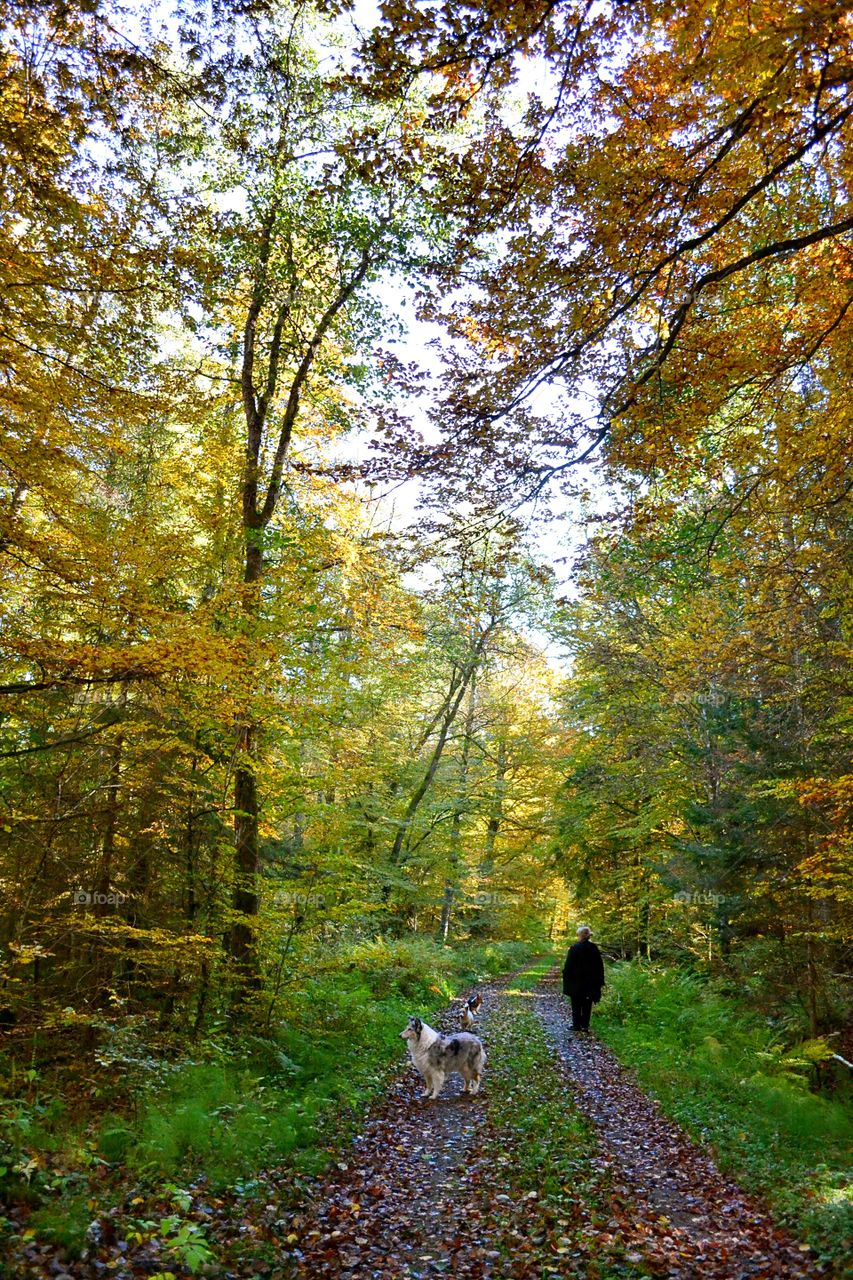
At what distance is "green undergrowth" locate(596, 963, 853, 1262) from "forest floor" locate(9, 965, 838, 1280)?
0.75 ft

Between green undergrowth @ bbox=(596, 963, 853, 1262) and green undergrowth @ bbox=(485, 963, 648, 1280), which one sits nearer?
green undergrowth @ bbox=(485, 963, 648, 1280)

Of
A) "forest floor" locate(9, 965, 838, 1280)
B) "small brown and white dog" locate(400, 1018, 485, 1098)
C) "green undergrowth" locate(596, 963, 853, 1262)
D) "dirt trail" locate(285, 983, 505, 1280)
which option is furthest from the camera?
"small brown and white dog" locate(400, 1018, 485, 1098)

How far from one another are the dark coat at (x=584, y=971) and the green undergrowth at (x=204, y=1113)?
336 cm

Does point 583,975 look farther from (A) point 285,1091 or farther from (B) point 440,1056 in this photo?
(A) point 285,1091

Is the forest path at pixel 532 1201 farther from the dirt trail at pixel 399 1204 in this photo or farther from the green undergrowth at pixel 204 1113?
the green undergrowth at pixel 204 1113

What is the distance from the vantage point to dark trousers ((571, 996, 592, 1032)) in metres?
12.1

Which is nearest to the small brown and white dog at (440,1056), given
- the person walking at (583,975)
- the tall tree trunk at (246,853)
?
the tall tree trunk at (246,853)

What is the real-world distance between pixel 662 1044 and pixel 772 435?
8.60 metres

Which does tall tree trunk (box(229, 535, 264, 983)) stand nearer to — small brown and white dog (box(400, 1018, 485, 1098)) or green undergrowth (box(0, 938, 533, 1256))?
green undergrowth (box(0, 938, 533, 1256))

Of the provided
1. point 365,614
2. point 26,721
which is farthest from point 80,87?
point 365,614

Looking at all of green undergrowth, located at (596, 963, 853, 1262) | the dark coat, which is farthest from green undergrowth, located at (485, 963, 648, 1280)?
the dark coat

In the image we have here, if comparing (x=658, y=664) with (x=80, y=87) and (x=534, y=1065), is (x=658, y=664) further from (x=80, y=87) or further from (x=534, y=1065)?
(x=80, y=87)

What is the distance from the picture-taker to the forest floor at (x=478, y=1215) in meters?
4.10

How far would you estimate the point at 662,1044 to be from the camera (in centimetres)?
1028
